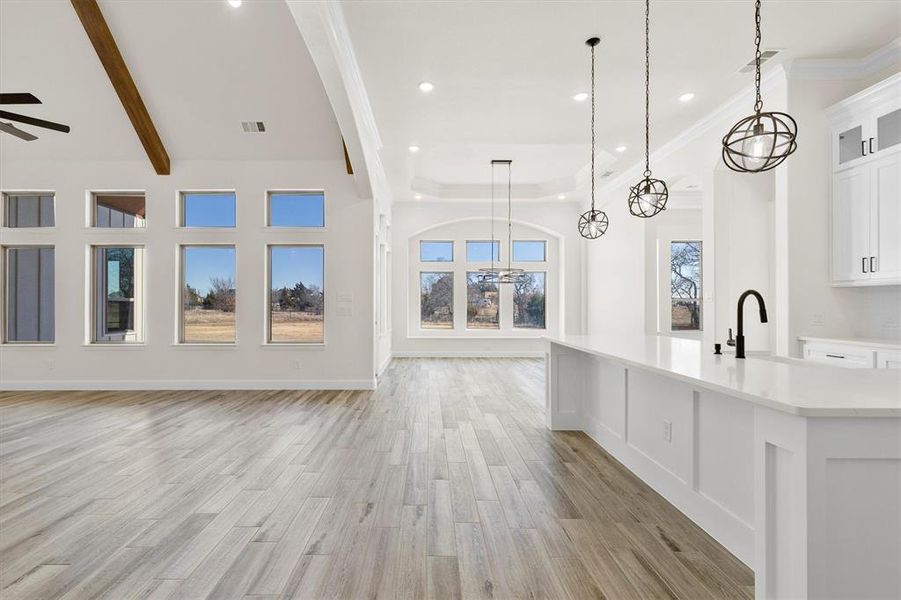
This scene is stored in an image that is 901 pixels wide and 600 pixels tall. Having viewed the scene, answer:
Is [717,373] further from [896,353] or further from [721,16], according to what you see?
[721,16]

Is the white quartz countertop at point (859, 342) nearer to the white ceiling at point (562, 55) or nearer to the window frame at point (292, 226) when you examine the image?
the white ceiling at point (562, 55)

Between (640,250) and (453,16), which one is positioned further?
(640,250)

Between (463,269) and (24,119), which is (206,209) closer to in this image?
(24,119)

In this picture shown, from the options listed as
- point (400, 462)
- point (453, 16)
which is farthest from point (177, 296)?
point (453, 16)

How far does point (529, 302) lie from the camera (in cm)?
1084

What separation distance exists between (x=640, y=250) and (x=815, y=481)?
6.87 meters

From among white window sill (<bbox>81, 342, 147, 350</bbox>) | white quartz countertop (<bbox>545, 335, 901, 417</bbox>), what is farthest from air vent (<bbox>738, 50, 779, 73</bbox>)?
white window sill (<bbox>81, 342, 147, 350</bbox>)

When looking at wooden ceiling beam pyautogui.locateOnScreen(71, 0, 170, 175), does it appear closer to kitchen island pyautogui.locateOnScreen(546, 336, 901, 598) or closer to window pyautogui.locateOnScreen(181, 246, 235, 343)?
window pyautogui.locateOnScreen(181, 246, 235, 343)

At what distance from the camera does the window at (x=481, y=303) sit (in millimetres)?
10758

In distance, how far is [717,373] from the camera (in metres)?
2.08

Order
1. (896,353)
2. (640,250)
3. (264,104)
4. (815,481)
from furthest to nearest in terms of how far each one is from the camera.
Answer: (640,250), (264,104), (896,353), (815,481)

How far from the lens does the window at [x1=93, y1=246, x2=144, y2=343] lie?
22.7 feet

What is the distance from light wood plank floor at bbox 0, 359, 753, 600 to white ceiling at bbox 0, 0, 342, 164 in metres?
3.83

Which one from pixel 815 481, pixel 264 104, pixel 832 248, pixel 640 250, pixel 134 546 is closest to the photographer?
pixel 815 481
